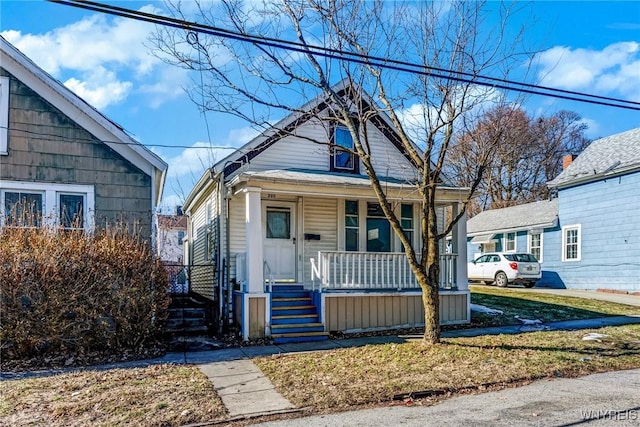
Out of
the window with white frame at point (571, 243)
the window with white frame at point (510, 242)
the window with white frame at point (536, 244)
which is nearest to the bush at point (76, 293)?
the window with white frame at point (571, 243)

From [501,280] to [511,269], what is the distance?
0.85 m

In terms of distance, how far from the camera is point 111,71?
9.30 metres

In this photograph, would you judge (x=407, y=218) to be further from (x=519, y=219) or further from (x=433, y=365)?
(x=519, y=219)

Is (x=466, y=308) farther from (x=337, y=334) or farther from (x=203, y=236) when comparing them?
(x=203, y=236)

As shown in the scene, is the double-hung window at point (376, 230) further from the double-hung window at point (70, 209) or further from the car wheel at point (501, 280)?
the car wheel at point (501, 280)

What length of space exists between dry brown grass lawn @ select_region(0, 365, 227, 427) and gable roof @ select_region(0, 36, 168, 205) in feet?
15.6

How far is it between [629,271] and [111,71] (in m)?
17.9

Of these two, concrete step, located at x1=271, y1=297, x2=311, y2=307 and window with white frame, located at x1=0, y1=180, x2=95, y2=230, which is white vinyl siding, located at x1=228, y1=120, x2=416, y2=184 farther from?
window with white frame, located at x1=0, y1=180, x2=95, y2=230

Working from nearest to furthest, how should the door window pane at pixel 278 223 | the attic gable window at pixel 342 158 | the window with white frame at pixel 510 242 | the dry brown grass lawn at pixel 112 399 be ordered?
1. the dry brown grass lawn at pixel 112 399
2. the door window pane at pixel 278 223
3. the attic gable window at pixel 342 158
4. the window with white frame at pixel 510 242

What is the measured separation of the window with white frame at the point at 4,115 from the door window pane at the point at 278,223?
555 cm

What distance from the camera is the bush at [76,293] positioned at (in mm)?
7555

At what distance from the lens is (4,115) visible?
30.5ft

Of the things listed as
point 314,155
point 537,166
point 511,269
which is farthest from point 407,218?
point 537,166

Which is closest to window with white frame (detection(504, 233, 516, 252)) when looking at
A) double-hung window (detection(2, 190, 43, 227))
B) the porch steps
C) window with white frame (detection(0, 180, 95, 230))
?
the porch steps
